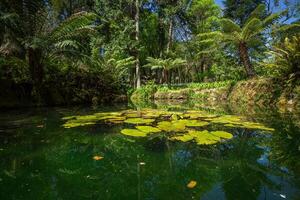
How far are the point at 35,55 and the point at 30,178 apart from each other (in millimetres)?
7873

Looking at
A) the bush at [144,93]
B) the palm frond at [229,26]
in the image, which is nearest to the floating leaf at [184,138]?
the palm frond at [229,26]

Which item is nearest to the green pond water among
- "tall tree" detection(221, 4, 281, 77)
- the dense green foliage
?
the dense green foliage

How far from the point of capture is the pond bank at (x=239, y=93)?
1064 centimetres

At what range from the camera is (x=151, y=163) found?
2.99m

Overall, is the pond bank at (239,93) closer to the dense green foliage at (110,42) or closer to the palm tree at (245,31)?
the dense green foliage at (110,42)

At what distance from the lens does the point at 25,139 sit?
14.0ft

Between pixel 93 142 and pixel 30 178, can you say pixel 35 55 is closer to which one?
pixel 93 142

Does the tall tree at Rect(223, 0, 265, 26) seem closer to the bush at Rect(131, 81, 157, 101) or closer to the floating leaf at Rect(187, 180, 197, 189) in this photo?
the bush at Rect(131, 81, 157, 101)

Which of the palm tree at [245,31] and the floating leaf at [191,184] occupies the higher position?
the palm tree at [245,31]

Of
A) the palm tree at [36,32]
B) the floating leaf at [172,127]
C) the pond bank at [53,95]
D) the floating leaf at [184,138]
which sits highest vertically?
the palm tree at [36,32]

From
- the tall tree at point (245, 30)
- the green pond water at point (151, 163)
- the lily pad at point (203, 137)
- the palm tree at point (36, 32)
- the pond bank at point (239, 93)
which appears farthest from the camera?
the tall tree at point (245, 30)

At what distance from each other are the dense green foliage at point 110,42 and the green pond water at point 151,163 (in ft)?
17.3

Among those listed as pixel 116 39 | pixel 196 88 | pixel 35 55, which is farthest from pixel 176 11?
pixel 35 55

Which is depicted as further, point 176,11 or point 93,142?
point 176,11
